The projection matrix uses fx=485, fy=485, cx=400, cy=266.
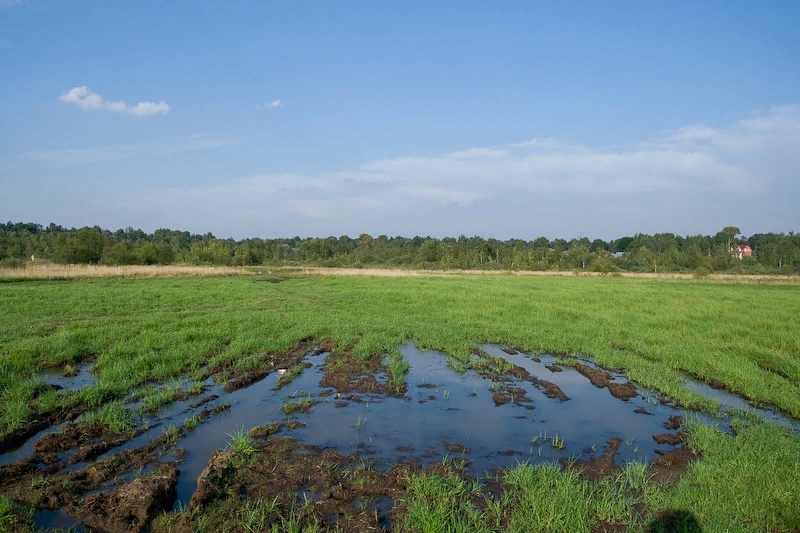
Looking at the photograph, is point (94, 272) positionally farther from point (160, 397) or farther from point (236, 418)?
point (236, 418)

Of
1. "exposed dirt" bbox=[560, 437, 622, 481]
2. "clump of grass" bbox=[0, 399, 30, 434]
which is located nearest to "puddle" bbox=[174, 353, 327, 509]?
"clump of grass" bbox=[0, 399, 30, 434]

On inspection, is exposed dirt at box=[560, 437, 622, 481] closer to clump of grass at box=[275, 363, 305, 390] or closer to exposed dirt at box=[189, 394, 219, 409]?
clump of grass at box=[275, 363, 305, 390]

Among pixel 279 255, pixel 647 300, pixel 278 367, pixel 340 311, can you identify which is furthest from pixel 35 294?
pixel 279 255

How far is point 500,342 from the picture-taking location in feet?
47.4

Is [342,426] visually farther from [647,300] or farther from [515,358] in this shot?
[647,300]

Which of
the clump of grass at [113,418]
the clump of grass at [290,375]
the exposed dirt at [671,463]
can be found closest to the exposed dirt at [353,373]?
the clump of grass at [290,375]

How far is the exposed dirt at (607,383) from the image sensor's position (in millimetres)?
9359

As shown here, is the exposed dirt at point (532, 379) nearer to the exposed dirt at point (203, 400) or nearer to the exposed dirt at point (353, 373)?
the exposed dirt at point (353, 373)

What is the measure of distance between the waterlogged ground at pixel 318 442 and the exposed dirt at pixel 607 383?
0.04 m

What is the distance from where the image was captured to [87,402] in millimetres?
7605

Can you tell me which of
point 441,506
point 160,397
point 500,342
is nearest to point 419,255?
point 500,342

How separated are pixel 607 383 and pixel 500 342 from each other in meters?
4.56

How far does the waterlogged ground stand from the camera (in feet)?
15.6

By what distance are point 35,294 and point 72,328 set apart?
10105mm
